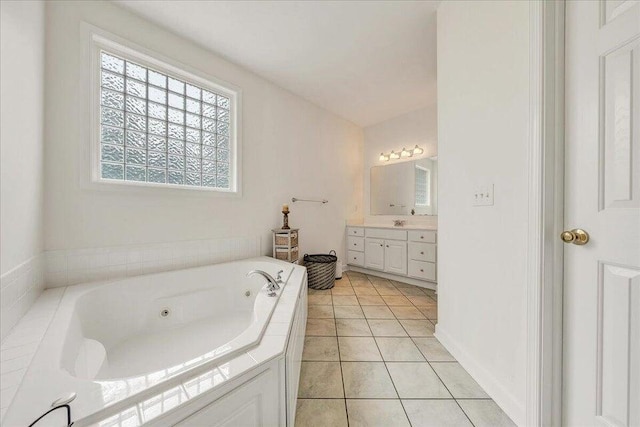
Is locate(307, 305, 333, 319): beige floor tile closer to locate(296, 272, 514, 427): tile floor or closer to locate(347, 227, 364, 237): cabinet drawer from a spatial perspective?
locate(296, 272, 514, 427): tile floor

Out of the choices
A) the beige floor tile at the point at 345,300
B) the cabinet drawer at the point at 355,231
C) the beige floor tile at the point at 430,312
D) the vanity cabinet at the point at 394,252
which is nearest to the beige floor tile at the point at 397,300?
the beige floor tile at the point at 430,312

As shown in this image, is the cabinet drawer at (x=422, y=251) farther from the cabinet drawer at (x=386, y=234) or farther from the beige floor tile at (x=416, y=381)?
the beige floor tile at (x=416, y=381)

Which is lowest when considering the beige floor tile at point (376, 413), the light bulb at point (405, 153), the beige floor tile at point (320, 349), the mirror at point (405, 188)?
the beige floor tile at point (376, 413)

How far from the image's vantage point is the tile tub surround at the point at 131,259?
1444 millimetres

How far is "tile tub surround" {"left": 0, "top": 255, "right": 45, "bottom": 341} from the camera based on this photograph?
904mm

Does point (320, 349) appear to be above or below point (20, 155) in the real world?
below

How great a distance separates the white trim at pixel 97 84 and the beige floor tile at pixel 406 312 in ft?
6.49

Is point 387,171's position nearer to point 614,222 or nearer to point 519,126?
point 519,126

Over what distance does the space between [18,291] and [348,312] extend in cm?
209

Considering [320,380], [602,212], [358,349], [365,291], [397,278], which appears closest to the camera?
[602,212]

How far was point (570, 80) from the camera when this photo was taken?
2.90 ft

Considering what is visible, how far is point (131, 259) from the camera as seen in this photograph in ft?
5.52

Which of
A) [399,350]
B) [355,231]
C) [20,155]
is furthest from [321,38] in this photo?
[399,350]

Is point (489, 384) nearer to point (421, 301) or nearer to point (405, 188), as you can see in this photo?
point (421, 301)
